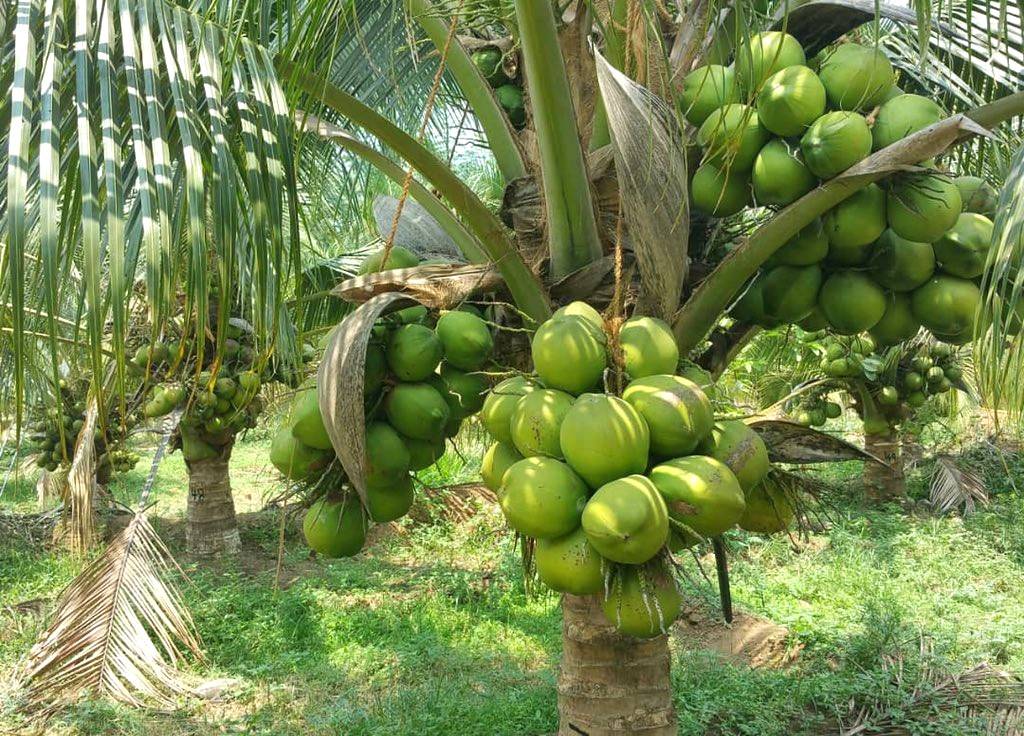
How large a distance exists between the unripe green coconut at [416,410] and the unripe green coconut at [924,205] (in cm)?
101

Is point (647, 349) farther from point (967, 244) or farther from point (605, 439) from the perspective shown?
point (967, 244)

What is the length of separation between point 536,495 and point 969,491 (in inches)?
301

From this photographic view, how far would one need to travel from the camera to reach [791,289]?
1976 mm

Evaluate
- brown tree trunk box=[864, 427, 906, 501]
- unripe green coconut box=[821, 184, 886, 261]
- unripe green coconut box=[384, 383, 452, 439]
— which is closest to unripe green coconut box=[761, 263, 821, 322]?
unripe green coconut box=[821, 184, 886, 261]

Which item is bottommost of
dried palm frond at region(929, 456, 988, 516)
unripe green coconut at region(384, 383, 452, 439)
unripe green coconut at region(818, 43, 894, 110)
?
dried palm frond at region(929, 456, 988, 516)

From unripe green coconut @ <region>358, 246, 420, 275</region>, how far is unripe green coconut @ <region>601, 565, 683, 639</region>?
0.97 metres

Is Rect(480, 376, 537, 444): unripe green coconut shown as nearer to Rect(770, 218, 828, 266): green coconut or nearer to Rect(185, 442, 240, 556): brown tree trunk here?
Rect(770, 218, 828, 266): green coconut

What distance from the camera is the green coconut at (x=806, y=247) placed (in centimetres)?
188

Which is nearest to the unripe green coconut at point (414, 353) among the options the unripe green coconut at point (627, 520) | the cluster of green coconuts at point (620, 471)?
the cluster of green coconuts at point (620, 471)

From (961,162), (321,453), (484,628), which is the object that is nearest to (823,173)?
(321,453)

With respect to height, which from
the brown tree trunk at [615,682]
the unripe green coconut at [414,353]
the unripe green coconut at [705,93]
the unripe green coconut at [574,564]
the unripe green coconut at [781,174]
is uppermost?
the unripe green coconut at [705,93]

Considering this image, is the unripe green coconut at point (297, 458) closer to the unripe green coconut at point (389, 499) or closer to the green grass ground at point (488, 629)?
the unripe green coconut at point (389, 499)

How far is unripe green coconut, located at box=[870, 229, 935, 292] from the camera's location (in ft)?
6.11

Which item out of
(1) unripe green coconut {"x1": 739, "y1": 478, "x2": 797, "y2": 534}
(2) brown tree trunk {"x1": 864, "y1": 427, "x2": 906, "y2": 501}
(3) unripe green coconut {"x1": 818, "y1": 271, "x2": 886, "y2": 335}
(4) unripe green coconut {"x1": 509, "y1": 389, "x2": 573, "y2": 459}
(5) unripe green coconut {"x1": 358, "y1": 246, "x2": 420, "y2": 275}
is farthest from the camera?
(2) brown tree trunk {"x1": 864, "y1": 427, "x2": 906, "y2": 501}
